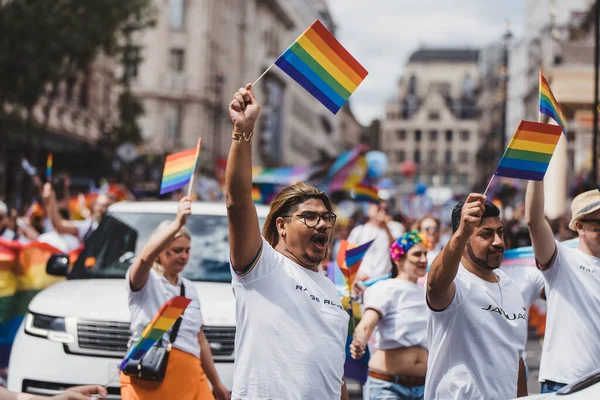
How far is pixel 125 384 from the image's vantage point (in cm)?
559

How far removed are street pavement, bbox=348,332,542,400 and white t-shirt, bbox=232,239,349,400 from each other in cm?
590

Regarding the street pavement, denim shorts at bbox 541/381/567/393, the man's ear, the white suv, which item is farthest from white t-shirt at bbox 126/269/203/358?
the street pavement

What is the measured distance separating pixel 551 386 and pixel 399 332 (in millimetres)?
1121

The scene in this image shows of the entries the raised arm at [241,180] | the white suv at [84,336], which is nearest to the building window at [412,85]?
the white suv at [84,336]

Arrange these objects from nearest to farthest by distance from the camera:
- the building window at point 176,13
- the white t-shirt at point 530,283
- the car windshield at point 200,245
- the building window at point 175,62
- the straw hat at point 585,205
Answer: the straw hat at point 585,205, the white t-shirt at point 530,283, the car windshield at point 200,245, the building window at point 176,13, the building window at point 175,62

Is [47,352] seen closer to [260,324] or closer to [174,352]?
[174,352]

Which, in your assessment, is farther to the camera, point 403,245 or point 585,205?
point 403,245

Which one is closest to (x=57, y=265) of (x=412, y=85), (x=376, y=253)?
(x=376, y=253)

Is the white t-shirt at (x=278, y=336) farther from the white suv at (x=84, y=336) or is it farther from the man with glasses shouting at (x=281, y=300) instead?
the white suv at (x=84, y=336)

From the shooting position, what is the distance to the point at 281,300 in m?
4.15

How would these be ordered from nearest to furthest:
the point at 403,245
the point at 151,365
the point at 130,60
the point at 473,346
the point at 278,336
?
the point at 278,336 < the point at 473,346 < the point at 151,365 < the point at 403,245 < the point at 130,60

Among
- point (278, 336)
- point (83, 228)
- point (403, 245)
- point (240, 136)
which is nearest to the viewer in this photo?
point (240, 136)

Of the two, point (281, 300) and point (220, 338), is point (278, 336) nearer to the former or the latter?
point (281, 300)

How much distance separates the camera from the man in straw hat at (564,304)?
5375 millimetres
